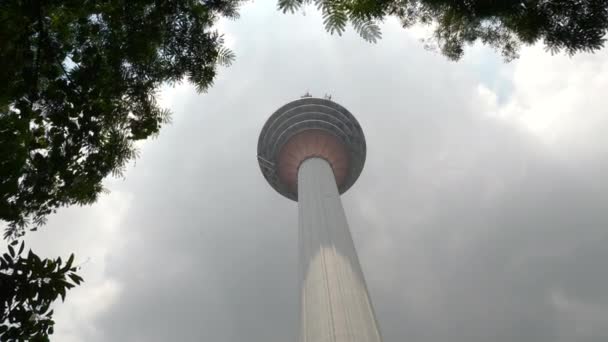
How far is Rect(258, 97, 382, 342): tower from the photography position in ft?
87.4

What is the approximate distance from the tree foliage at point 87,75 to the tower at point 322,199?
2233cm

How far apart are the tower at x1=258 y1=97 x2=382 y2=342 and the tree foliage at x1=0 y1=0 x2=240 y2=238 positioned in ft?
73.3

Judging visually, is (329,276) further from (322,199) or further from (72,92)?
(72,92)

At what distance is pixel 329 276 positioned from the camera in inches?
1156

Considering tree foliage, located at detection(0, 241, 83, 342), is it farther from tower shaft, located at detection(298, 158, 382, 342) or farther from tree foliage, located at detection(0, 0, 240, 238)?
tower shaft, located at detection(298, 158, 382, 342)

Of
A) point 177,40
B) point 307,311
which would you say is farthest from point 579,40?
point 307,311

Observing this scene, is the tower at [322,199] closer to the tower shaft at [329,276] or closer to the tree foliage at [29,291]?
the tower shaft at [329,276]

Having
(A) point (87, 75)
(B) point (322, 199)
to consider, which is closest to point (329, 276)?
(B) point (322, 199)

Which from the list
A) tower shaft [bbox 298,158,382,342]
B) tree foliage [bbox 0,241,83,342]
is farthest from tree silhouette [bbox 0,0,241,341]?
tower shaft [bbox 298,158,382,342]

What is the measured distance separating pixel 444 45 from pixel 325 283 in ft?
78.2

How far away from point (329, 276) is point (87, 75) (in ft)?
85.9

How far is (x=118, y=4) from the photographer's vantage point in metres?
5.42

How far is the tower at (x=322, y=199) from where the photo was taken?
2664 cm

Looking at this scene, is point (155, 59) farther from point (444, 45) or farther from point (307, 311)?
point (307, 311)
